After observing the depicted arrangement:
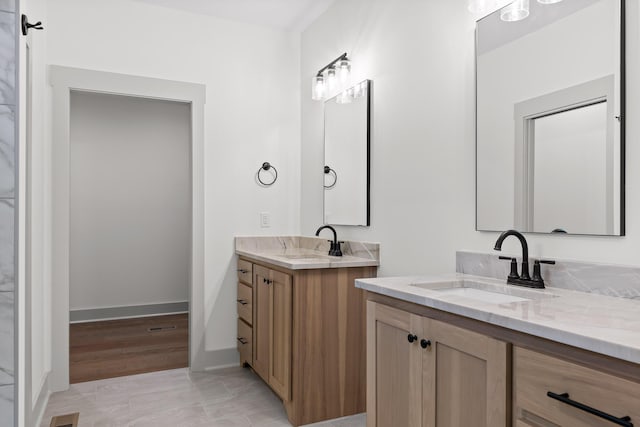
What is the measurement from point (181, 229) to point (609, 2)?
4.41 meters

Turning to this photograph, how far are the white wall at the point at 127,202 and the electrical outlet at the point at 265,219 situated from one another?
49.6 inches

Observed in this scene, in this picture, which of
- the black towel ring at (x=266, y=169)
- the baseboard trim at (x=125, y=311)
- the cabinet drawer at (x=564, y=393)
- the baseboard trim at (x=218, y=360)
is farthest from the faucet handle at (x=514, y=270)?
the baseboard trim at (x=125, y=311)

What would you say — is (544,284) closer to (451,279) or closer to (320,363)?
(451,279)

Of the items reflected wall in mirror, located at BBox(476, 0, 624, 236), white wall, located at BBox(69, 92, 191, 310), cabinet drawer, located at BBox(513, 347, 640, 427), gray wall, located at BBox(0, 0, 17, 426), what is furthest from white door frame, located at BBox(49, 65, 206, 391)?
cabinet drawer, located at BBox(513, 347, 640, 427)

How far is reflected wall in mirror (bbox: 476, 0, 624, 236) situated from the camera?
4.80ft

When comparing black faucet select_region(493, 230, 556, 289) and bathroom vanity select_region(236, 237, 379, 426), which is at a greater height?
black faucet select_region(493, 230, 556, 289)

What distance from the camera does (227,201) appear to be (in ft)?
11.2

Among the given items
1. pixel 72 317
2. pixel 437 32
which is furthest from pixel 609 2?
pixel 72 317

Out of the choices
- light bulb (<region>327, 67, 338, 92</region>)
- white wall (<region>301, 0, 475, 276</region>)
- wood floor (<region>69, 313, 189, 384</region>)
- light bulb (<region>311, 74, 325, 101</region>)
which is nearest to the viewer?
white wall (<region>301, 0, 475, 276</region>)

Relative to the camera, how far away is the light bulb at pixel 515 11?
1703mm

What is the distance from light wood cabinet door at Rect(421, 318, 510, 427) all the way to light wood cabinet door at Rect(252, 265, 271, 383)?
4.59 feet

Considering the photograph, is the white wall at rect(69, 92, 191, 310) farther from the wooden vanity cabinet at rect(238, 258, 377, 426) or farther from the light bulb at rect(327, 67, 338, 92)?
the wooden vanity cabinet at rect(238, 258, 377, 426)

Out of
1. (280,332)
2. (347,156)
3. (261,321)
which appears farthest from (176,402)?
(347,156)

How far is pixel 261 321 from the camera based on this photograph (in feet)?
9.32
